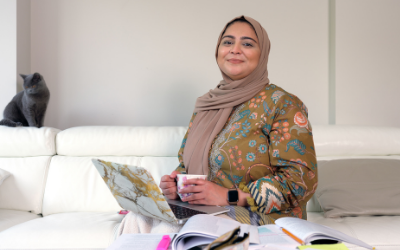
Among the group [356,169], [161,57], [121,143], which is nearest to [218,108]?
[121,143]

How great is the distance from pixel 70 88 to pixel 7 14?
65 cm

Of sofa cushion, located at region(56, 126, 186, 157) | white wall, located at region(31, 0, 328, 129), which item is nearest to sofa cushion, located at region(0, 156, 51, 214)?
sofa cushion, located at region(56, 126, 186, 157)

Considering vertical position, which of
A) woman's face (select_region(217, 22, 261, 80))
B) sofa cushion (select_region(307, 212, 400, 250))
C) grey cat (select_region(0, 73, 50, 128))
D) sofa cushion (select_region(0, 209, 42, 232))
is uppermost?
woman's face (select_region(217, 22, 261, 80))

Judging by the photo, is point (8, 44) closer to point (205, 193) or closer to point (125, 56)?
point (125, 56)

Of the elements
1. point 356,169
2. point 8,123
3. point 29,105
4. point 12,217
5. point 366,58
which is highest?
point 366,58

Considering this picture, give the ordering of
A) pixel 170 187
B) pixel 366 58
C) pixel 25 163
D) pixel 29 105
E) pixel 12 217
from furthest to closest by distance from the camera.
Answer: pixel 366 58 < pixel 29 105 < pixel 25 163 < pixel 12 217 < pixel 170 187

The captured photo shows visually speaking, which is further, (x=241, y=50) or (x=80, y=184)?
(x=80, y=184)

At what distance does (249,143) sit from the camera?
1146 millimetres

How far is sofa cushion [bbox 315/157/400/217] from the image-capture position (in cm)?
157

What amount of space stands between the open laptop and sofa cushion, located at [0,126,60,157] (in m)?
1.11

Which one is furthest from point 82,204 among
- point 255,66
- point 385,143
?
point 385,143

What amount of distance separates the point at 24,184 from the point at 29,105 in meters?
0.52

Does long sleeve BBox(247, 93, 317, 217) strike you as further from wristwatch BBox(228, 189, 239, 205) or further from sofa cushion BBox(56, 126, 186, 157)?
sofa cushion BBox(56, 126, 186, 157)

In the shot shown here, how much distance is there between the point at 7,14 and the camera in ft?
7.19
